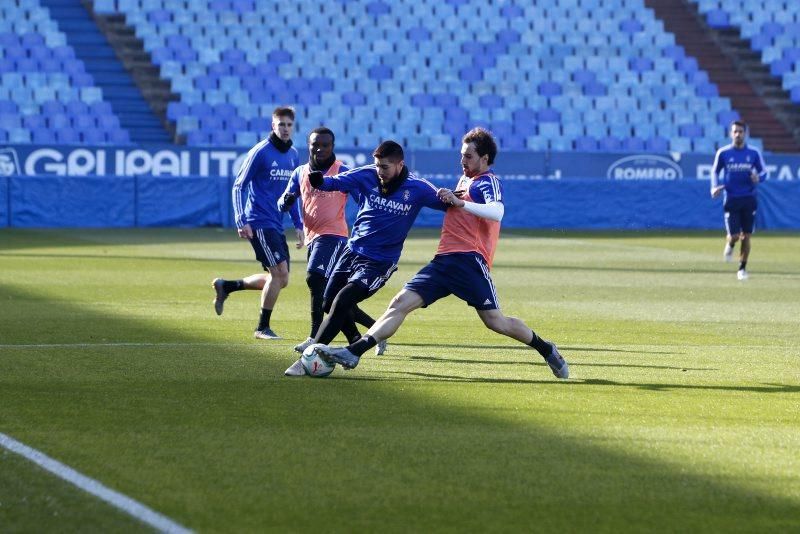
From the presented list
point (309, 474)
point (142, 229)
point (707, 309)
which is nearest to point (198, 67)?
point (142, 229)

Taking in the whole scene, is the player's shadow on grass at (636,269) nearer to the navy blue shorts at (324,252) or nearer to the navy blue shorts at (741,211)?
the navy blue shorts at (741,211)

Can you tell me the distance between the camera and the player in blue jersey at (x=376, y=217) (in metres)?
9.79

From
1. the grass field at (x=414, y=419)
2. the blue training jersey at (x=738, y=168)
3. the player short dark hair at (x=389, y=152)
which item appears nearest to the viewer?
the grass field at (x=414, y=419)

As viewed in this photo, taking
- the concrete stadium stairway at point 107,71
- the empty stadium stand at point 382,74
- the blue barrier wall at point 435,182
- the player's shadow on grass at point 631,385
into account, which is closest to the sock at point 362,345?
the player's shadow on grass at point 631,385

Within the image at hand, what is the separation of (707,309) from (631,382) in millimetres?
6204

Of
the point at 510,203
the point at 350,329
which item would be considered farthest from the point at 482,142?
the point at 510,203

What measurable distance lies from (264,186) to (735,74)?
33387 millimetres

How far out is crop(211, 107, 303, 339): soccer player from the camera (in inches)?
489

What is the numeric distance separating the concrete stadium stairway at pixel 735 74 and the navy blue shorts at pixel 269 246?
100 ft

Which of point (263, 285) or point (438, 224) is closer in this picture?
point (263, 285)

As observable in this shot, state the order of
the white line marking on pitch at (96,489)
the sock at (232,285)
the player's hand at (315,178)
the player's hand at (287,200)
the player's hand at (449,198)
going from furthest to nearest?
the sock at (232,285)
the player's hand at (287,200)
the player's hand at (315,178)
the player's hand at (449,198)
the white line marking on pitch at (96,489)

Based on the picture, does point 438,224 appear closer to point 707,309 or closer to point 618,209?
point 618,209

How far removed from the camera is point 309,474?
6.56 metres

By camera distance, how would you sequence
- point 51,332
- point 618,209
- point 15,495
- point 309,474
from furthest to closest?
point 618,209
point 51,332
point 309,474
point 15,495
